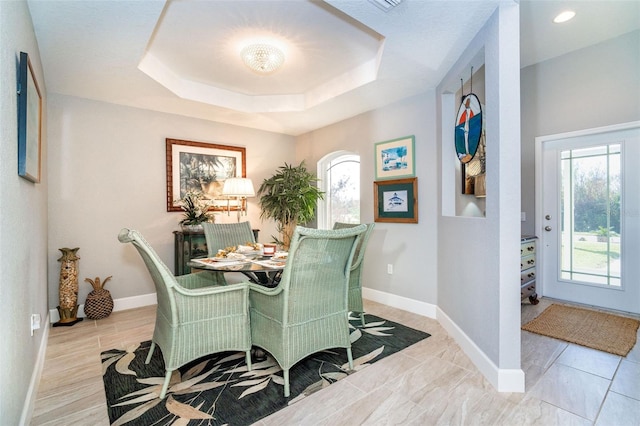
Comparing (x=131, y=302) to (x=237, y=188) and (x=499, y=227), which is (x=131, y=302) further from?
(x=499, y=227)

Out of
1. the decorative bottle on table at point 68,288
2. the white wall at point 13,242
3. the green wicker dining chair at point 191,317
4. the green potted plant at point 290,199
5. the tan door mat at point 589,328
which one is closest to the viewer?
the white wall at point 13,242

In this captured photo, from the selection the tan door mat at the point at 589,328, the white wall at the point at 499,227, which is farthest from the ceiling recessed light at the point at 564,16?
the tan door mat at the point at 589,328

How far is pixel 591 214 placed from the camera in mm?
3543

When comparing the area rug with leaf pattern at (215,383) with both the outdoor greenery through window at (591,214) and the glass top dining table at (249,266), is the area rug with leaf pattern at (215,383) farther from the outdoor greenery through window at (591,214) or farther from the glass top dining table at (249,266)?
the outdoor greenery through window at (591,214)

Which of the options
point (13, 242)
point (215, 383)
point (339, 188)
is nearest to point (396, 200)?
point (339, 188)

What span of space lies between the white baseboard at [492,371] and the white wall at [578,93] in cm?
225

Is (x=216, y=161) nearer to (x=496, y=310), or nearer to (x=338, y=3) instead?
(x=338, y=3)

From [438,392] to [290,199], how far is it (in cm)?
291

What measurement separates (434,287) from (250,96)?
316 cm

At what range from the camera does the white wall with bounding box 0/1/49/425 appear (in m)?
1.28

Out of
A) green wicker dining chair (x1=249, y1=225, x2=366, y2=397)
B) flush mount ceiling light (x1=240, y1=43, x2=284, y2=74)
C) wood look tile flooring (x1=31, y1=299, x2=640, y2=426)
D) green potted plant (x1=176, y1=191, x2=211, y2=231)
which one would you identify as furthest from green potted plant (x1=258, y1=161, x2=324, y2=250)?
wood look tile flooring (x1=31, y1=299, x2=640, y2=426)

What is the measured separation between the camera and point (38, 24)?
2.10 meters

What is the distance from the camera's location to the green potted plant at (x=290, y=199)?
14.1 feet

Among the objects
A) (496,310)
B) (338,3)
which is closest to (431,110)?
(338,3)
